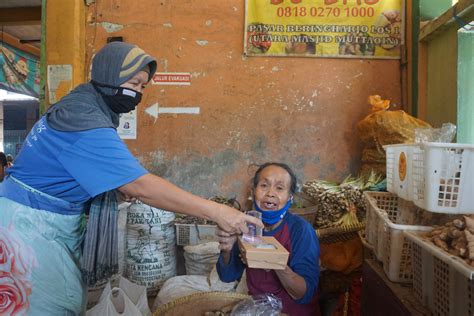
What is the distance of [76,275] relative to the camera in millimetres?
1859

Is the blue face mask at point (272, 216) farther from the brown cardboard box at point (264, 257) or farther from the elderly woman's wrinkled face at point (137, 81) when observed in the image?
the elderly woman's wrinkled face at point (137, 81)

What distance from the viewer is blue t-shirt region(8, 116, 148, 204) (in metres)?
1.54

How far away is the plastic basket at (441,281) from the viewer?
1.22 m

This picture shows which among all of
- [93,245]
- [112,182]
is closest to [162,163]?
[93,245]

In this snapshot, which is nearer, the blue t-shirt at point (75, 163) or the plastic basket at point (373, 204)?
the blue t-shirt at point (75, 163)

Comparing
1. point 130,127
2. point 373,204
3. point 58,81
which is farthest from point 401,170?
point 58,81

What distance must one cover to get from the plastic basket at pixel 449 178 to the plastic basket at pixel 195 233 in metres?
2.69

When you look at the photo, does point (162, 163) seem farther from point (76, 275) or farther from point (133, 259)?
point (76, 275)

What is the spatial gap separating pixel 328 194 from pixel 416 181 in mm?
1828

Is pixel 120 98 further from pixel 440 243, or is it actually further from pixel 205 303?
pixel 440 243

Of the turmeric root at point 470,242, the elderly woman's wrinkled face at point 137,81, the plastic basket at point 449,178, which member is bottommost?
the turmeric root at point 470,242

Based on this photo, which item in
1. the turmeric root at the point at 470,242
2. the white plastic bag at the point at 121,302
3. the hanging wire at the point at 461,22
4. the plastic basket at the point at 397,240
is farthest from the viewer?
the hanging wire at the point at 461,22

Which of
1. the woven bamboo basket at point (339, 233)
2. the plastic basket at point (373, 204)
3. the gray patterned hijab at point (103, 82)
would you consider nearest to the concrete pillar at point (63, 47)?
the gray patterned hijab at point (103, 82)

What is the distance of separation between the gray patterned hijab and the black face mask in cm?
2
